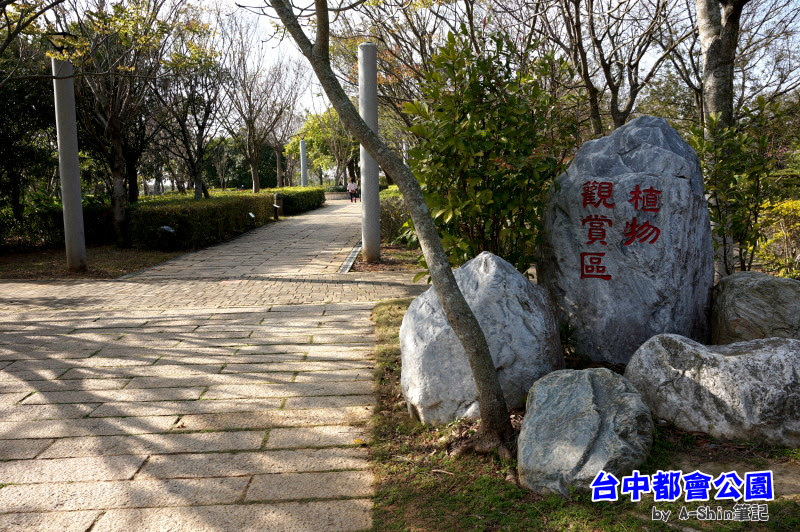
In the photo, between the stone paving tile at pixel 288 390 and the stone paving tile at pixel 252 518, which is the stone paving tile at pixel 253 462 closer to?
the stone paving tile at pixel 252 518

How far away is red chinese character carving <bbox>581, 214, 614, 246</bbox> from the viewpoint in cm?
437

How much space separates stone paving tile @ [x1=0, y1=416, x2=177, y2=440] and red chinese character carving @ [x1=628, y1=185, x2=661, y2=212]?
3.44 meters

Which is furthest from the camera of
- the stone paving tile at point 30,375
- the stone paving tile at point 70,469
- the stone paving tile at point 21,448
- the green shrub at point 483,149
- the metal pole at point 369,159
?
the metal pole at point 369,159

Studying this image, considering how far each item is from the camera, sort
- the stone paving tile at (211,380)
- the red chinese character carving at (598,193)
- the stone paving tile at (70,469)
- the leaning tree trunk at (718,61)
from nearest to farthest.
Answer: the stone paving tile at (70,469), the red chinese character carving at (598,193), the stone paving tile at (211,380), the leaning tree trunk at (718,61)

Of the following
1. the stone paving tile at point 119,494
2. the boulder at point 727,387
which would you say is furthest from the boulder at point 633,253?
the stone paving tile at point 119,494

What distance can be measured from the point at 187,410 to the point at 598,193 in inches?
127

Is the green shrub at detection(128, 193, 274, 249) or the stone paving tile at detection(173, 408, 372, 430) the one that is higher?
the green shrub at detection(128, 193, 274, 249)

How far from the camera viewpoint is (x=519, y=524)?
105 inches

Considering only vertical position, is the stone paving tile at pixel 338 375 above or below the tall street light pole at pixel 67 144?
below

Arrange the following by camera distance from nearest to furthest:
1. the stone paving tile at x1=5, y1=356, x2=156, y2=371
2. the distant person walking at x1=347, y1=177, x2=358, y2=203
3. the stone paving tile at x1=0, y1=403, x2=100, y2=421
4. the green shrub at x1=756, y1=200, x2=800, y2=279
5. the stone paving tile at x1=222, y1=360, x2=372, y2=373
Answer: the stone paving tile at x1=0, y1=403, x2=100, y2=421 < the stone paving tile at x1=222, y1=360, x2=372, y2=373 < the stone paving tile at x1=5, y1=356, x2=156, y2=371 < the green shrub at x1=756, y1=200, x2=800, y2=279 < the distant person walking at x1=347, y1=177, x2=358, y2=203

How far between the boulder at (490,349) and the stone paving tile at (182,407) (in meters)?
1.07

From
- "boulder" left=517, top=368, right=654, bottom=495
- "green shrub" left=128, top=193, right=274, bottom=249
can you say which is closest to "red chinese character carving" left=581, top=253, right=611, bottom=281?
"boulder" left=517, top=368, right=654, bottom=495

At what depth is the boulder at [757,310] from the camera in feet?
13.5

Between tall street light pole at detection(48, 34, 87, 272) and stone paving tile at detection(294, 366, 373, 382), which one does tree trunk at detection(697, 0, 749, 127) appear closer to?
stone paving tile at detection(294, 366, 373, 382)
